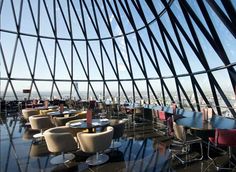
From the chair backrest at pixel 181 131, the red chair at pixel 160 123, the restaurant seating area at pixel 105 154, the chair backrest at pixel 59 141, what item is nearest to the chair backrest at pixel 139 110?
the red chair at pixel 160 123

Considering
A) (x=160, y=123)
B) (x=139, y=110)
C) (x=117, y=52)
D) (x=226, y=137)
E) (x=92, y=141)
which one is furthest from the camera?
(x=117, y=52)

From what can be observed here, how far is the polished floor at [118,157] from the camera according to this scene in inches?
162

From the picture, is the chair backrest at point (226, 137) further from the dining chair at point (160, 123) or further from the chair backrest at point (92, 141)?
the dining chair at point (160, 123)

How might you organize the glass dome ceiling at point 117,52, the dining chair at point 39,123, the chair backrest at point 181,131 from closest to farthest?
the chair backrest at point 181,131 < the dining chair at point 39,123 < the glass dome ceiling at point 117,52

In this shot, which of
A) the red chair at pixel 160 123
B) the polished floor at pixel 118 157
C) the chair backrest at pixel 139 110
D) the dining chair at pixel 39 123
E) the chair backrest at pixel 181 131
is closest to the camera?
the polished floor at pixel 118 157

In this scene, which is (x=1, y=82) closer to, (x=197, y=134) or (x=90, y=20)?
(x=90, y=20)

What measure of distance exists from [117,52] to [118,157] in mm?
10388

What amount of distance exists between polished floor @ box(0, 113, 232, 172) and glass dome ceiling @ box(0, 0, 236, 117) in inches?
125

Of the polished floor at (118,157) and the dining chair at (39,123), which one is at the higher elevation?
the dining chair at (39,123)

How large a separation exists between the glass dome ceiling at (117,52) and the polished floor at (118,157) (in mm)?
3174

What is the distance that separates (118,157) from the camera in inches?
188

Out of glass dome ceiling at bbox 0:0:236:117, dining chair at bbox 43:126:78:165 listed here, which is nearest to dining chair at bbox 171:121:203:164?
dining chair at bbox 43:126:78:165

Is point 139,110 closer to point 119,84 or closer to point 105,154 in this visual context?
point 105,154

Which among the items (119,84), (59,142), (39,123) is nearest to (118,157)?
(59,142)
